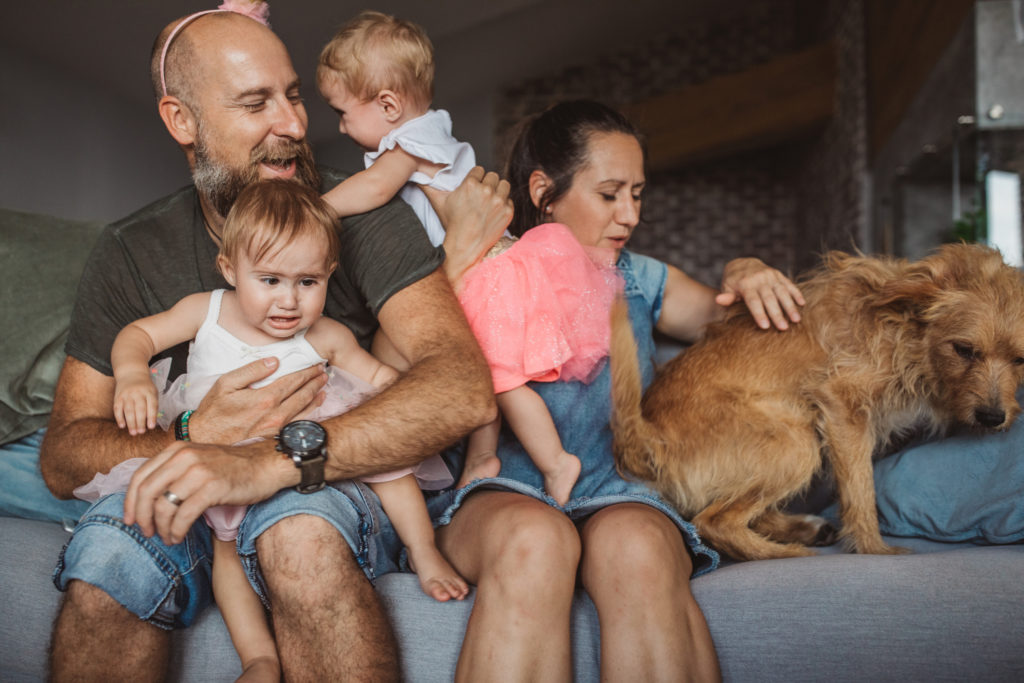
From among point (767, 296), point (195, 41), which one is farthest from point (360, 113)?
point (767, 296)

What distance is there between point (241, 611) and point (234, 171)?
961 millimetres

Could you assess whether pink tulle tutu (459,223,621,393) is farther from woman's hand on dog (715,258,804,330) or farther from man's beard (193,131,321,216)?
man's beard (193,131,321,216)

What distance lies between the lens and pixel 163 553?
1342 millimetres

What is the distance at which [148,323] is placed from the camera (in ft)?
5.22

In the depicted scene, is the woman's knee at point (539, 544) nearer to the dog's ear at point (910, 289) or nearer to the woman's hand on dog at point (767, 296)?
the woman's hand on dog at point (767, 296)

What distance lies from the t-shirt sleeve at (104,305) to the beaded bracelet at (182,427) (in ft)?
0.97

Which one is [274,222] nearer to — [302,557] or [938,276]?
[302,557]

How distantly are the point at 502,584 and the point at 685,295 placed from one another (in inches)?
41.1

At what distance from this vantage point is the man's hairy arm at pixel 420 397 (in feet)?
4.60

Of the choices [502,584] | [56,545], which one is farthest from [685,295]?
[56,545]

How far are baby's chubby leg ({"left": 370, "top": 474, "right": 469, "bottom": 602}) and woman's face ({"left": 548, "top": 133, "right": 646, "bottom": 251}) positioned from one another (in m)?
0.79

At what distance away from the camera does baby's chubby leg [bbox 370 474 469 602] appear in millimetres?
1458

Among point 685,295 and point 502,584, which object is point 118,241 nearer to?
point 502,584

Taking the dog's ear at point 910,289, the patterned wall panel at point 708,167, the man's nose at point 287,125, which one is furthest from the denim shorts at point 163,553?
the patterned wall panel at point 708,167
